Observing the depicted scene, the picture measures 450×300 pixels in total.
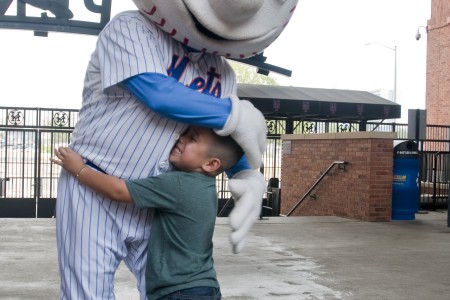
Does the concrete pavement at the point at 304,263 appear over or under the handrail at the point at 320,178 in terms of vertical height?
under

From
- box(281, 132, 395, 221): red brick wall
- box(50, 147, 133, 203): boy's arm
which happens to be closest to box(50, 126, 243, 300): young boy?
box(50, 147, 133, 203): boy's arm

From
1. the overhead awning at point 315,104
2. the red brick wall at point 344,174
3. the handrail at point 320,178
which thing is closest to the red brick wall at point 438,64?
the overhead awning at point 315,104

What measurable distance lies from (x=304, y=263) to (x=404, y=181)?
468 centimetres

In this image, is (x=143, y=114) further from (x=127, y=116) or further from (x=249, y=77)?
(x=249, y=77)

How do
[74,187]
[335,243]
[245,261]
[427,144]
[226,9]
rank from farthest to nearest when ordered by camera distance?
[427,144], [335,243], [245,261], [74,187], [226,9]

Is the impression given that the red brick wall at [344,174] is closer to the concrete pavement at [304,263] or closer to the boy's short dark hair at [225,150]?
the concrete pavement at [304,263]

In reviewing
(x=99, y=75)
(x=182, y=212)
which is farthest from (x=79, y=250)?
(x=99, y=75)

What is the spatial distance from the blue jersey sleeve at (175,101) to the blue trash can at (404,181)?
29.9 feet

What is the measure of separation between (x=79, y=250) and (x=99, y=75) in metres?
0.58

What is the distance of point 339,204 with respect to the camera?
11125mm

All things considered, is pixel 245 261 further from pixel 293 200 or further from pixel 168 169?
pixel 293 200

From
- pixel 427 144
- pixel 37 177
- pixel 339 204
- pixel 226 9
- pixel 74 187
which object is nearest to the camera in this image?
pixel 226 9

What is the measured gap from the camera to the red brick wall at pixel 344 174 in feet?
33.9

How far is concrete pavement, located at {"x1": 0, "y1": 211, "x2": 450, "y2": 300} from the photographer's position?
5.37 metres
